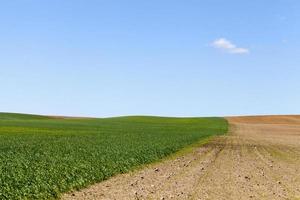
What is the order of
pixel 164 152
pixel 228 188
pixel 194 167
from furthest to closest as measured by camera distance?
pixel 164 152 < pixel 194 167 < pixel 228 188

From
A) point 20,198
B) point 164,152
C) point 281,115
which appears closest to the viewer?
point 20,198

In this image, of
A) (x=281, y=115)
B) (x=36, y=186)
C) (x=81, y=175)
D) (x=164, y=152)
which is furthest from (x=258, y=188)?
(x=281, y=115)

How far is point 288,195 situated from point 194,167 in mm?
9105

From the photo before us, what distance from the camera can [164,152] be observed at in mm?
37219

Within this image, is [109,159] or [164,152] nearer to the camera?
[109,159]

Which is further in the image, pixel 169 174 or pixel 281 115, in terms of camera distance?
pixel 281 115

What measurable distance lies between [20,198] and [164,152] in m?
21.3

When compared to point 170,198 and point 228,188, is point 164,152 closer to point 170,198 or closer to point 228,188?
point 228,188

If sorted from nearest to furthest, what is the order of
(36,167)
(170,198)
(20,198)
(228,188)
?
(20,198) → (170,198) → (228,188) → (36,167)

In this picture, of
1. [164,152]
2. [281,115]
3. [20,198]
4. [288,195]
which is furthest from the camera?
[281,115]

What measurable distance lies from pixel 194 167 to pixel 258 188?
24.2ft

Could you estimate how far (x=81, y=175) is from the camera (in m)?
21.8

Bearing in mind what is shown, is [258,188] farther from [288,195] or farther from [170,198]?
[170,198]

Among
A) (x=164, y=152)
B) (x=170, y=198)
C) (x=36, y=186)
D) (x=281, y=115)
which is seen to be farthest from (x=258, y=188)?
(x=281, y=115)
